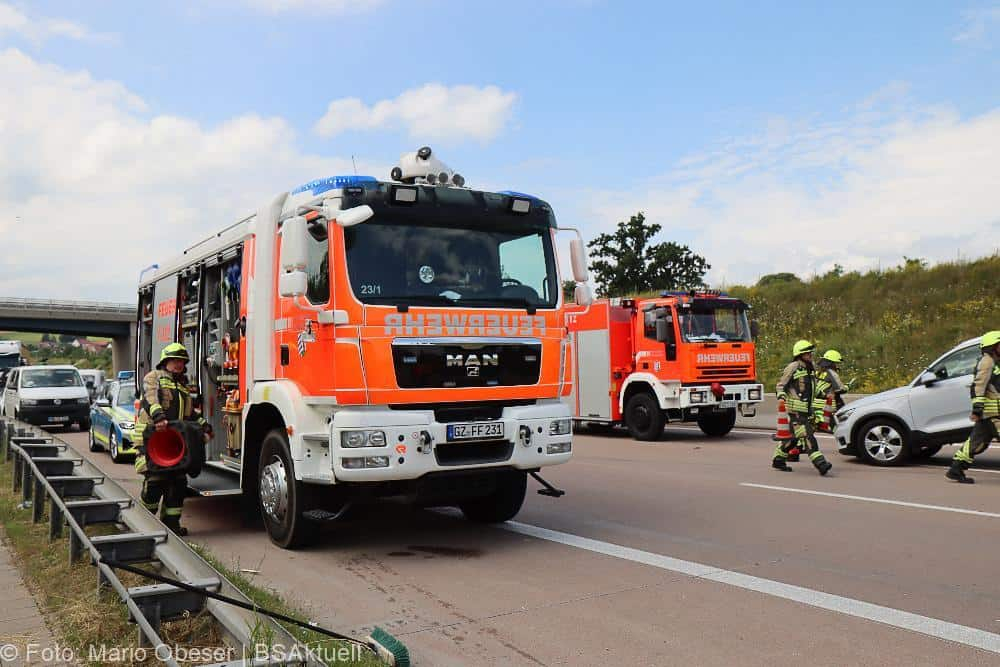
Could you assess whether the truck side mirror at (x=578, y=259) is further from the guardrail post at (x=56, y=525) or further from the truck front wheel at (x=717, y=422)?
the truck front wheel at (x=717, y=422)

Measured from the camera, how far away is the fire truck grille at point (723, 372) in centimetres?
1545

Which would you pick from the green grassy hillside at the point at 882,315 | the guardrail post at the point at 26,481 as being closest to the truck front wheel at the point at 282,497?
the guardrail post at the point at 26,481

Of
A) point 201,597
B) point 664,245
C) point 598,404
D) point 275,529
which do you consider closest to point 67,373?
point 598,404

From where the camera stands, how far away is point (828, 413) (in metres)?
Answer: 13.4

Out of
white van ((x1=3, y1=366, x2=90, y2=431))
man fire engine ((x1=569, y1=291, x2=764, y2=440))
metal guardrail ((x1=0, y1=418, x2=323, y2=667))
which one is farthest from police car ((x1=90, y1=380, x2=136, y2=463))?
man fire engine ((x1=569, y1=291, x2=764, y2=440))

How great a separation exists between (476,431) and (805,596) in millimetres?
2548

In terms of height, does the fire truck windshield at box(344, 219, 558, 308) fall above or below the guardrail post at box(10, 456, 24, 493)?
above

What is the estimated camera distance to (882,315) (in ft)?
82.6

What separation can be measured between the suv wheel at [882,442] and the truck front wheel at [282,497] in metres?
8.10

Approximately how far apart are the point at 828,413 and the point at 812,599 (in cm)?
873

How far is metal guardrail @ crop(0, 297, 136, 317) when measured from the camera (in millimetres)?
57094

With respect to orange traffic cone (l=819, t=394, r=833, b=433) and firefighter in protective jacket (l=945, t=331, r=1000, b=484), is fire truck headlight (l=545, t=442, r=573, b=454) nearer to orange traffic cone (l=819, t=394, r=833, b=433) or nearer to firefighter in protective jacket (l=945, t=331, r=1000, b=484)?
firefighter in protective jacket (l=945, t=331, r=1000, b=484)

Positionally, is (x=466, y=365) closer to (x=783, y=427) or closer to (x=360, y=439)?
(x=360, y=439)

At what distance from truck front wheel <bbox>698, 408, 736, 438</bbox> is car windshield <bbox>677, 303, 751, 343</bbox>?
4.99ft
